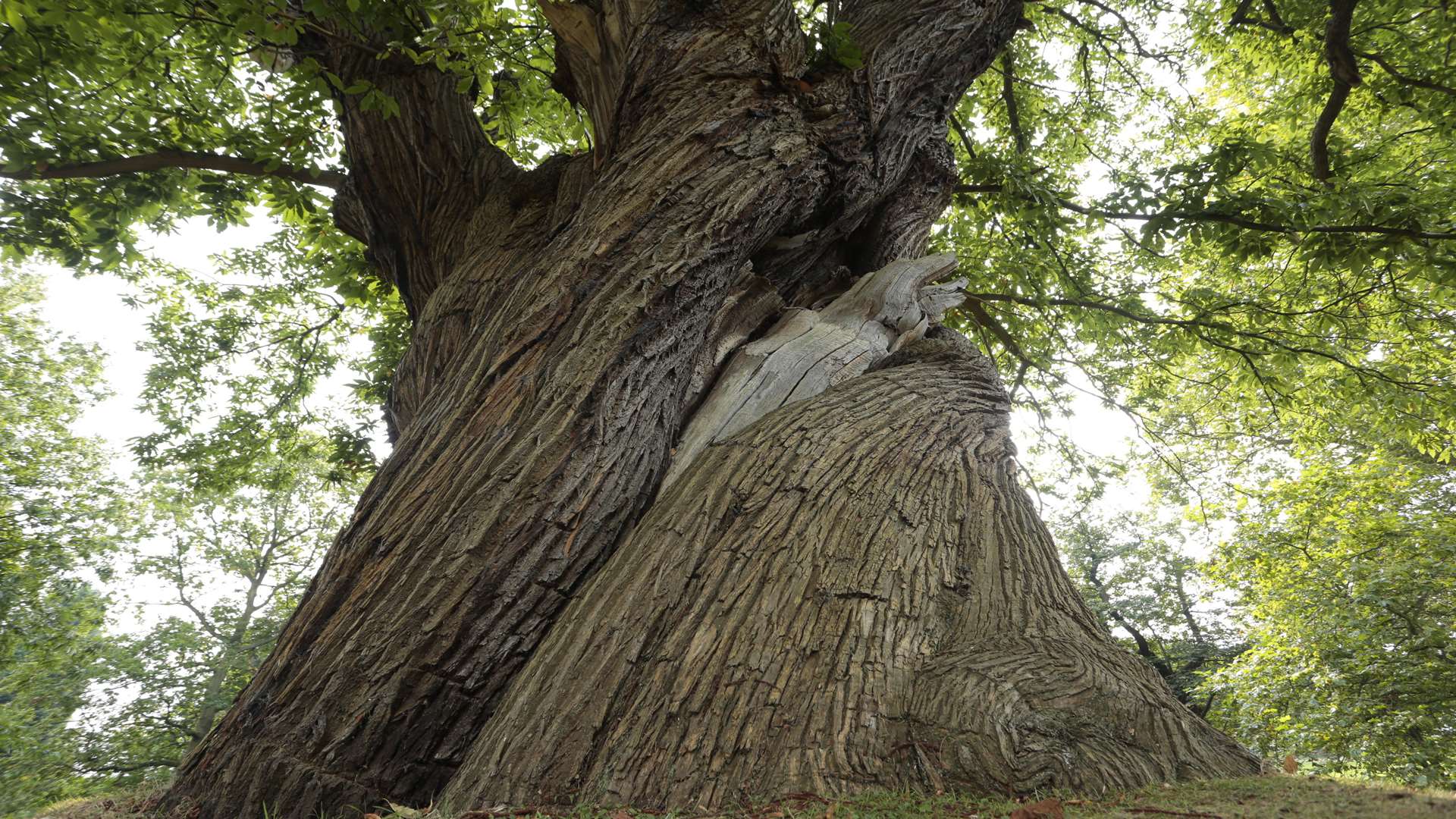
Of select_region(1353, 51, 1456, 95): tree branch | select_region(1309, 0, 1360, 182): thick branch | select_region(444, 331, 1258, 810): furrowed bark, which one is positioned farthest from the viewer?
select_region(1353, 51, 1456, 95): tree branch

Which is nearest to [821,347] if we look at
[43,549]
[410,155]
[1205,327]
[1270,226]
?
[410,155]

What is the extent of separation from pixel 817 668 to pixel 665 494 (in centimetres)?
98

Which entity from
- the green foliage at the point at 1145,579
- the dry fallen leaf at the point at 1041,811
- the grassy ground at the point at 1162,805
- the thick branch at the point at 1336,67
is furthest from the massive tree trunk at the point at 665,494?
the green foliage at the point at 1145,579

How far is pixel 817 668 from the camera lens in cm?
192

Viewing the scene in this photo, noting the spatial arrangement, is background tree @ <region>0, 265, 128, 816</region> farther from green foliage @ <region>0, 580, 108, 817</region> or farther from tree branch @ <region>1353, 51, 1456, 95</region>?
tree branch @ <region>1353, 51, 1456, 95</region>

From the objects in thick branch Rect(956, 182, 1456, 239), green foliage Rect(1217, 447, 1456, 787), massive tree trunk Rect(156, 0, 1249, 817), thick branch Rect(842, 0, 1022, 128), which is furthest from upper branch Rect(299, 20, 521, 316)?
green foliage Rect(1217, 447, 1456, 787)

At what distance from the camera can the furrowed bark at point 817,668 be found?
1664mm

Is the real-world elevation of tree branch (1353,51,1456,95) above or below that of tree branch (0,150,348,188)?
above

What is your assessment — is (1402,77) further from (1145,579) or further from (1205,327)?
(1145,579)

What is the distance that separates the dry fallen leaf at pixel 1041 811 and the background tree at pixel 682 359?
1.20 feet

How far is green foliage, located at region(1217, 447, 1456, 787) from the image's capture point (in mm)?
7449

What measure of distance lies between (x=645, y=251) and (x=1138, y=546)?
32.0 m

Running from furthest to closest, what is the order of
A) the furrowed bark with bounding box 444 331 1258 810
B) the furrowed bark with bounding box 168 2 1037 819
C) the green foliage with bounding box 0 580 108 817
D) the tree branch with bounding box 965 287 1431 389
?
the green foliage with bounding box 0 580 108 817, the tree branch with bounding box 965 287 1431 389, the furrowed bark with bounding box 168 2 1037 819, the furrowed bark with bounding box 444 331 1258 810

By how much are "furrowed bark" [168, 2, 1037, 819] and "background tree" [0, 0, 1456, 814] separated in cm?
2
